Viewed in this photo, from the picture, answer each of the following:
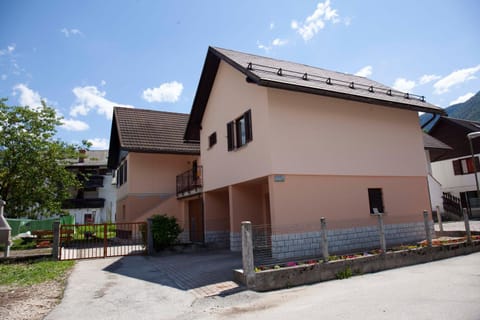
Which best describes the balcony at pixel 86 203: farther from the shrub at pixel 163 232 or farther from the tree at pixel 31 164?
the shrub at pixel 163 232

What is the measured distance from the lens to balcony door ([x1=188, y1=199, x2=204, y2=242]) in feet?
64.0

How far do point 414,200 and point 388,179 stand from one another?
167 centimetres

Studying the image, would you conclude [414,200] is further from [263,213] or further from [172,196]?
[172,196]

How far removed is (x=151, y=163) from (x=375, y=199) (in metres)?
13.9

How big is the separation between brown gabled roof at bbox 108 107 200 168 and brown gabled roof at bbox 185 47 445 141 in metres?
3.89

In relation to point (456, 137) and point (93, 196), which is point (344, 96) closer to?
point (456, 137)

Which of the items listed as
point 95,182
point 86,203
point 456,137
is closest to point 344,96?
point 456,137

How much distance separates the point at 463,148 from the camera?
2962 cm

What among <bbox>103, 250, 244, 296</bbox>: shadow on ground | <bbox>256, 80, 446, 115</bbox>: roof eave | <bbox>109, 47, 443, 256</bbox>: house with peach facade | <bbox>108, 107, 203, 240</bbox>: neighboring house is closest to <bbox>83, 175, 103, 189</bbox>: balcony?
<bbox>108, 107, 203, 240</bbox>: neighboring house

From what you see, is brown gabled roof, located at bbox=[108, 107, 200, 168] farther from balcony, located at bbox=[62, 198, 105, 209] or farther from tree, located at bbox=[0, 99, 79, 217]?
balcony, located at bbox=[62, 198, 105, 209]

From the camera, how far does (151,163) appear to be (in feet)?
71.1

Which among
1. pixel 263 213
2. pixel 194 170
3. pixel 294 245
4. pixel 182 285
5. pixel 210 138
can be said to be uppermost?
pixel 210 138

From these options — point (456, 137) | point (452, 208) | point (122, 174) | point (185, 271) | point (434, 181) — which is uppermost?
point (456, 137)

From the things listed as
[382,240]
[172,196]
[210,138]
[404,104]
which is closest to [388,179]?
[404,104]
